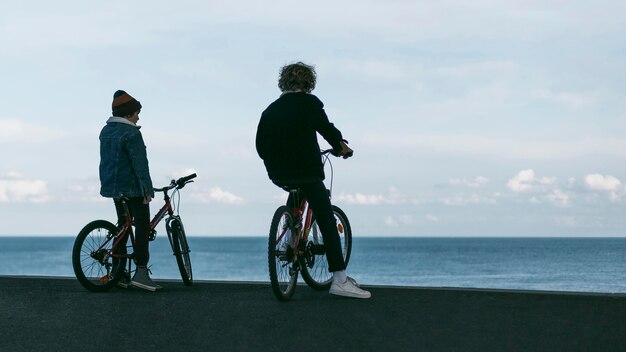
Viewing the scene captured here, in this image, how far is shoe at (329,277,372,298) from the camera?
7.45 metres

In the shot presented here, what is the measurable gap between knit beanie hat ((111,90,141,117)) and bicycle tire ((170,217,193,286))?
1244 millimetres

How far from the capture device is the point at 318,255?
7.81 meters

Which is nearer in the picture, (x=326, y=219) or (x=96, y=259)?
(x=326, y=219)

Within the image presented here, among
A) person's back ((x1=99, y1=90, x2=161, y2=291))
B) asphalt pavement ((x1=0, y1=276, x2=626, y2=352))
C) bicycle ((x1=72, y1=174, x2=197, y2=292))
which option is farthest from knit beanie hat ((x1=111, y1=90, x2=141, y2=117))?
asphalt pavement ((x1=0, y1=276, x2=626, y2=352))

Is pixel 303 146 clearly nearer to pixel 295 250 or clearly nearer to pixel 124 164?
pixel 295 250

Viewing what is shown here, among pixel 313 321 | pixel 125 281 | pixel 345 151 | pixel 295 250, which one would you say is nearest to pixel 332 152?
pixel 345 151

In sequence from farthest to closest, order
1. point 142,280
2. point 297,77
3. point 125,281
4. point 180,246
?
point 180,246 → point 125,281 → point 142,280 → point 297,77

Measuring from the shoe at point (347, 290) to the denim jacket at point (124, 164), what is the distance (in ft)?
6.83

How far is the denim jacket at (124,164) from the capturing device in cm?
807

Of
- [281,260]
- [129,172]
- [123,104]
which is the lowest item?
[281,260]

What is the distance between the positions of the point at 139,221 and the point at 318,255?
1835 millimetres

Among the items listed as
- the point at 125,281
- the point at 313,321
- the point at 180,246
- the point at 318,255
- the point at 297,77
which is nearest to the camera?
the point at 313,321

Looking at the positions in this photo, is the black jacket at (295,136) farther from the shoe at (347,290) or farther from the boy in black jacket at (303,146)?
the shoe at (347,290)

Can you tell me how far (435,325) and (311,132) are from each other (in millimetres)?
2149
